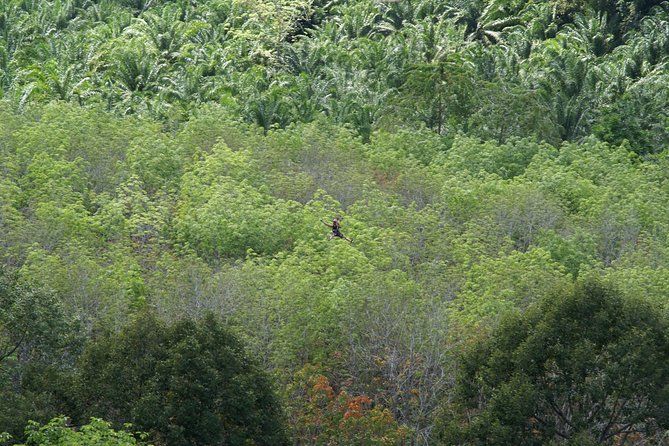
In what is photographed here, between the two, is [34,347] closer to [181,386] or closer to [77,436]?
[181,386]

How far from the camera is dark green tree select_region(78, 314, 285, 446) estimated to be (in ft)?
108

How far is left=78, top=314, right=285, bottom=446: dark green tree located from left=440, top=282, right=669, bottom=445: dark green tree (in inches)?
164

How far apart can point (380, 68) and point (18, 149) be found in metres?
20.3

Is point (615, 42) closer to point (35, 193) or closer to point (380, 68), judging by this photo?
point (380, 68)

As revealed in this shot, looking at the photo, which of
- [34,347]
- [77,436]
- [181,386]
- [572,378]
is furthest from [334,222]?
[77,436]

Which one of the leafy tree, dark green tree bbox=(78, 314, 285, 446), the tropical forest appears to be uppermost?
the leafy tree

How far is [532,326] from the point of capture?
113 feet

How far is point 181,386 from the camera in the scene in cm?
3300

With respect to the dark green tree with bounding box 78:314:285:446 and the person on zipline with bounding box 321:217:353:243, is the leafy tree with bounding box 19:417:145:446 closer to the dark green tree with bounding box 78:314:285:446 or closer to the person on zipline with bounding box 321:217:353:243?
the dark green tree with bounding box 78:314:285:446

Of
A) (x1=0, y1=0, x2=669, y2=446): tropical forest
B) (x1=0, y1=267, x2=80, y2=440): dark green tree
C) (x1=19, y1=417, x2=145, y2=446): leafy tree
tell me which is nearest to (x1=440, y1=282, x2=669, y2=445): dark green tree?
(x1=0, y1=0, x2=669, y2=446): tropical forest

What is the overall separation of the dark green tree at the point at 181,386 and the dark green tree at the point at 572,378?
13.7 ft

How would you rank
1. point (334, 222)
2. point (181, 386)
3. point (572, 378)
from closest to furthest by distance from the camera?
1. point (181, 386)
2. point (572, 378)
3. point (334, 222)

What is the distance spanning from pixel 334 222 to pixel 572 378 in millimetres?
8710

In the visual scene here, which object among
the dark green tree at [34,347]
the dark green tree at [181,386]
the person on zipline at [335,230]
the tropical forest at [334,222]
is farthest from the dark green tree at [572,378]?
the dark green tree at [34,347]
